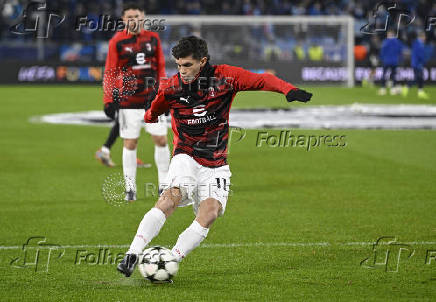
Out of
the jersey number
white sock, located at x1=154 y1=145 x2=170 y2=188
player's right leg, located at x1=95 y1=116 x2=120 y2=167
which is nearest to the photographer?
the jersey number

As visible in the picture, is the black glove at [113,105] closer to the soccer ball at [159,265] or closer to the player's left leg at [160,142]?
the player's left leg at [160,142]

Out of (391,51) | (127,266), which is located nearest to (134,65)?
(127,266)

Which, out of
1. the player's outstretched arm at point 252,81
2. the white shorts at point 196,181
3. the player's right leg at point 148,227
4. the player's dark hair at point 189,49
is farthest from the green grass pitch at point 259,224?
the player's dark hair at point 189,49

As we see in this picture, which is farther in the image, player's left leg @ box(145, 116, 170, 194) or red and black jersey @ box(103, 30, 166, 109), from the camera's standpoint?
player's left leg @ box(145, 116, 170, 194)

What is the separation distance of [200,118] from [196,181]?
0.52m

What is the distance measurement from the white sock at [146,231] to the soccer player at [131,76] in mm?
4004

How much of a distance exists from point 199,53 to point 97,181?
6.02 meters

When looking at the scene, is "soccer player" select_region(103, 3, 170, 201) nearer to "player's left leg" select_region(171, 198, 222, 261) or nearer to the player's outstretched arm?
the player's outstretched arm

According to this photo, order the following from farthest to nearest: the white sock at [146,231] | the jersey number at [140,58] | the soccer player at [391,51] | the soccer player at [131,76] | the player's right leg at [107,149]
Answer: the soccer player at [391,51] → the player's right leg at [107,149] → the jersey number at [140,58] → the soccer player at [131,76] → the white sock at [146,231]

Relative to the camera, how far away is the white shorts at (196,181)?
693 centimetres

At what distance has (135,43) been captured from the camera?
1076cm

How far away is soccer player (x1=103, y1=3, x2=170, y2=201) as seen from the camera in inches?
418

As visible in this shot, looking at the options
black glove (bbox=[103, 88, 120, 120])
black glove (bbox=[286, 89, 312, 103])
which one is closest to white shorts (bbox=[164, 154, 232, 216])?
black glove (bbox=[286, 89, 312, 103])

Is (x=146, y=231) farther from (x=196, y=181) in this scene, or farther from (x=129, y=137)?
(x=129, y=137)
